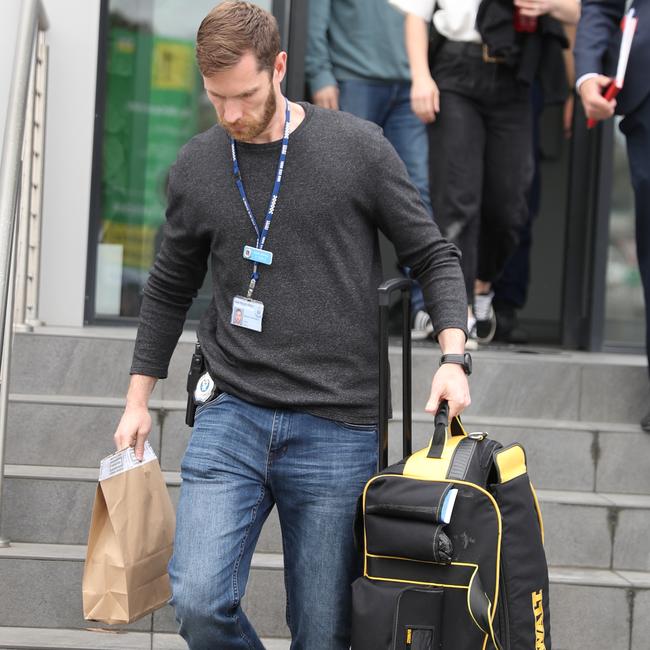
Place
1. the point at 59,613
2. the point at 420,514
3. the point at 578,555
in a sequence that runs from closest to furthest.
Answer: the point at 420,514, the point at 59,613, the point at 578,555

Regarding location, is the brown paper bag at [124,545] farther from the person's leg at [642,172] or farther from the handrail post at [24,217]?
the person's leg at [642,172]

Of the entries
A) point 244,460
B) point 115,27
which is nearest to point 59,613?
point 244,460

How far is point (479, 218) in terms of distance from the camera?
5113mm

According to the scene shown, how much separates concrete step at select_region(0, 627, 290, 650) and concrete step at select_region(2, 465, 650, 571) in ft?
1.13

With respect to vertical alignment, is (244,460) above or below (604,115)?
below

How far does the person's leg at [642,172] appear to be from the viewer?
4.21m

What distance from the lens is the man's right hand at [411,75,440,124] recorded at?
4738 mm

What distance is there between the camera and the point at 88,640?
12.5ft

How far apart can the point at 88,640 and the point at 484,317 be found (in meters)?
2.42

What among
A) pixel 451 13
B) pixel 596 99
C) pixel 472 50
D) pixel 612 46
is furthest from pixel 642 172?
pixel 451 13

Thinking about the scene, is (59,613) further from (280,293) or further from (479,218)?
(479,218)

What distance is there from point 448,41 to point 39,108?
5.68 ft

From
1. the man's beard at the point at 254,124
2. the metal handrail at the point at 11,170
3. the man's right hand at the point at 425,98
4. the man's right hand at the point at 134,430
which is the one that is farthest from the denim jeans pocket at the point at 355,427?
the man's right hand at the point at 425,98

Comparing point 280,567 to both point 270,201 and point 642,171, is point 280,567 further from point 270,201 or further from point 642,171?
point 642,171
